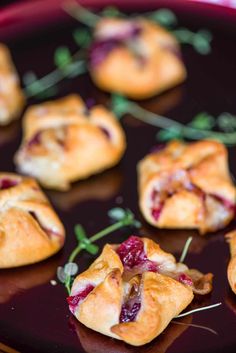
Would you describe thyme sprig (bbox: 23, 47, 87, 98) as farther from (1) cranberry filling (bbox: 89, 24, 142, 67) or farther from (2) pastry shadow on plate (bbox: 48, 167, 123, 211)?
(2) pastry shadow on plate (bbox: 48, 167, 123, 211)

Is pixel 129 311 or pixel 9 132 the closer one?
pixel 129 311

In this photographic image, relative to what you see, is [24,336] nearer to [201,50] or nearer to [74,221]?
[74,221]

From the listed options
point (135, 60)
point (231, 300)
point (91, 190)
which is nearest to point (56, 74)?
point (135, 60)

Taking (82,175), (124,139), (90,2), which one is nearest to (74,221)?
(82,175)

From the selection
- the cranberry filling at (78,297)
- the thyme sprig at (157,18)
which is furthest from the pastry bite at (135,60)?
the cranberry filling at (78,297)

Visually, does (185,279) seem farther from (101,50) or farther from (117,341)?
(101,50)

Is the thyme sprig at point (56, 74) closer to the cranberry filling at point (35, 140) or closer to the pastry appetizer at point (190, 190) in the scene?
the cranberry filling at point (35, 140)
